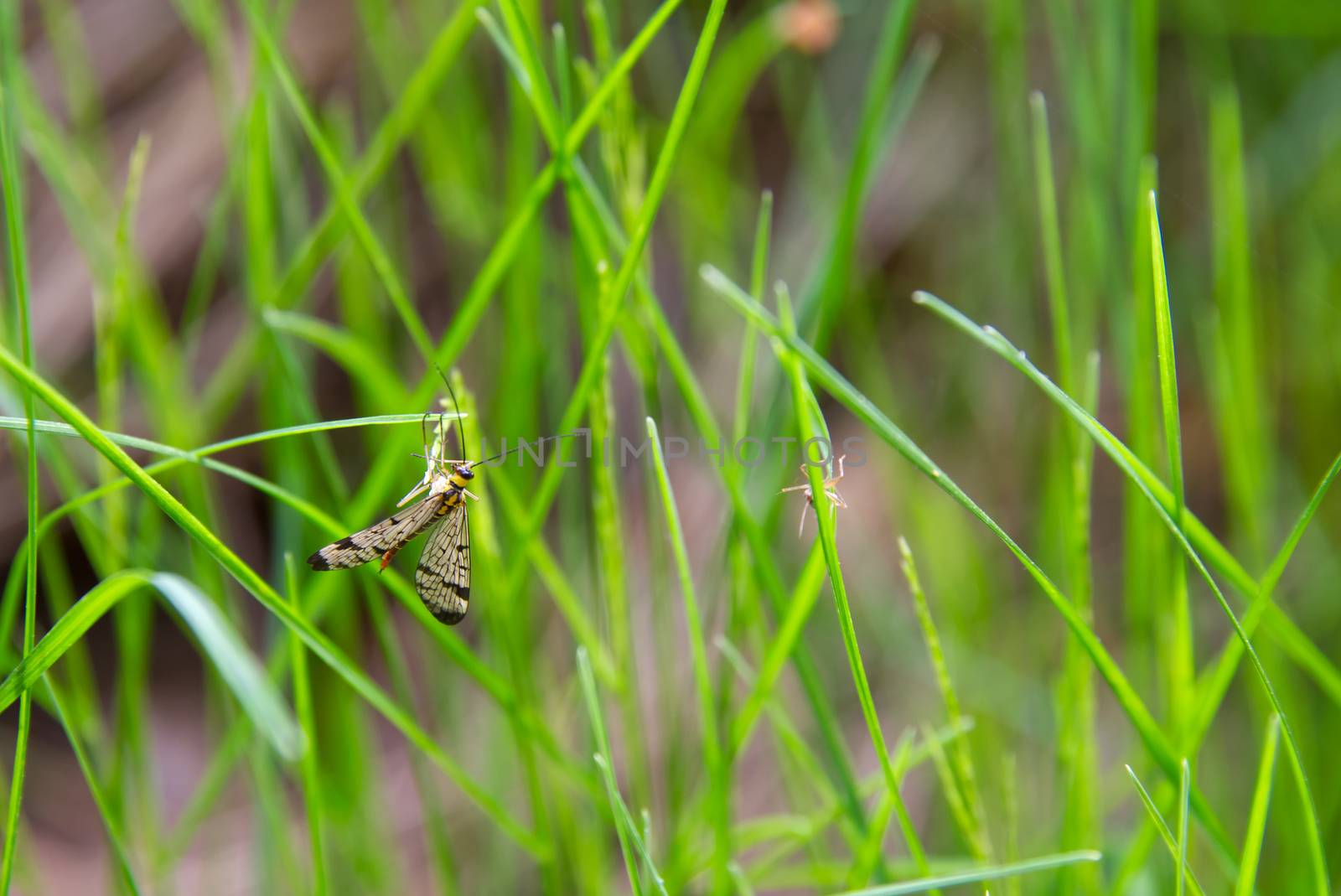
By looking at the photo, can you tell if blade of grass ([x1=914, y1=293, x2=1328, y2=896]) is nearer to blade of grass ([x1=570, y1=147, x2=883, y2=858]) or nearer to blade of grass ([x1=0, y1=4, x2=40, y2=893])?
blade of grass ([x1=570, y1=147, x2=883, y2=858])

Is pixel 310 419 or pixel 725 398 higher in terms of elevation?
pixel 310 419

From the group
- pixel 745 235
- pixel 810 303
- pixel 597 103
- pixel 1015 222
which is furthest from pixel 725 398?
pixel 597 103

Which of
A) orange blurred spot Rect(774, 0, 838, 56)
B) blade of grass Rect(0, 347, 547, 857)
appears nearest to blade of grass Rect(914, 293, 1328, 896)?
blade of grass Rect(0, 347, 547, 857)

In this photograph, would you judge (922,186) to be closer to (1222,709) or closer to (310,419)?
(1222,709)

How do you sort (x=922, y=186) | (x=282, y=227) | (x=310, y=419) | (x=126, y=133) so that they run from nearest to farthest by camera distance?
(x=310, y=419), (x=282, y=227), (x=126, y=133), (x=922, y=186)

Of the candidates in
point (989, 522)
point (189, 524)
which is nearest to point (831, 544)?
point (989, 522)

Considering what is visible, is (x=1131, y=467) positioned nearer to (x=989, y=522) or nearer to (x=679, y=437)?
(x=989, y=522)
